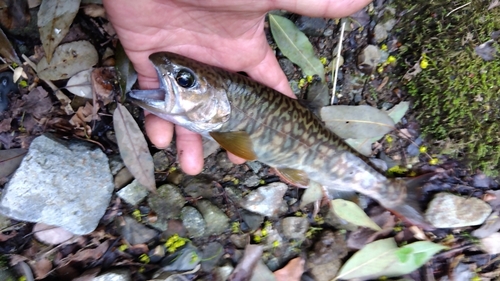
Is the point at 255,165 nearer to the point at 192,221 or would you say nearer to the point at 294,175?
the point at 294,175

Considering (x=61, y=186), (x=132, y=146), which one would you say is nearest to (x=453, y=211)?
(x=132, y=146)

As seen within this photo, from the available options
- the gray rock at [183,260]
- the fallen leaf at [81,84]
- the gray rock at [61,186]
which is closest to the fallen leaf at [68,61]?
the fallen leaf at [81,84]

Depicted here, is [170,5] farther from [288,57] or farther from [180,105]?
[288,57]

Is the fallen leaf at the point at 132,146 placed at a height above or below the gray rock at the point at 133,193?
above

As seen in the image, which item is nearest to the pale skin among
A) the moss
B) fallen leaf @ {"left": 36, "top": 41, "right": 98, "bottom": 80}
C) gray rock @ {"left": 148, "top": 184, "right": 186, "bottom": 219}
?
gray rock @ {"left": 148, "top": 184, "right": 186, "bottom": 219}

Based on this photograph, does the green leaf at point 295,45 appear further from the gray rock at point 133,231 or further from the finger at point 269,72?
the gray rock at point 133,231

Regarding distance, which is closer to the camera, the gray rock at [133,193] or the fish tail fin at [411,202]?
the gray rock at [133,193]

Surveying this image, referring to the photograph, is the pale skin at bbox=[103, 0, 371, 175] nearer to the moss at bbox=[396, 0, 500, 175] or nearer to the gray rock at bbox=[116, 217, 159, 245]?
the gray rock at bbox=[116, 217, 159, 245]
